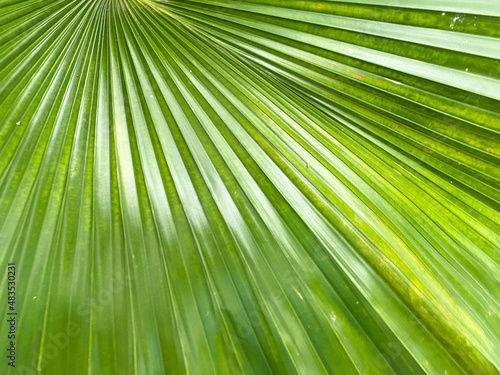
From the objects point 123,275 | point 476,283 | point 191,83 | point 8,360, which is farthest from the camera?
point 191,83

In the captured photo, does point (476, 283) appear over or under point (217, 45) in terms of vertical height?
under

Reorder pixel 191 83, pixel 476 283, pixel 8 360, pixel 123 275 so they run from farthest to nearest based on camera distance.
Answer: pixel 191 83, pixel 476 283, pixel 123 275, pixel 8 360

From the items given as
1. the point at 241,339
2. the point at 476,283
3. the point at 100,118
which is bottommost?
the point at 476,283

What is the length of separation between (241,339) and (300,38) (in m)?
0.91

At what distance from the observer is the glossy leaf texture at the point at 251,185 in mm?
733

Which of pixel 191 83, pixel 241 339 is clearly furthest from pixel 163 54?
pixel 241 339

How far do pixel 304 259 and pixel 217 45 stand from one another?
804mm

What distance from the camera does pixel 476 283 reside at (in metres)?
0.87

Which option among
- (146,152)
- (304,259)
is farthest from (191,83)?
(304,259)

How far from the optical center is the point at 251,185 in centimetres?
91

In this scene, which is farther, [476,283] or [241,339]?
[476,283]

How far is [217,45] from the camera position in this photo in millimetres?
1071

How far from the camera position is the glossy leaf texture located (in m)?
0.73

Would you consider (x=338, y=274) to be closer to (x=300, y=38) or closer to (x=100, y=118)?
(x=300, y=38)
